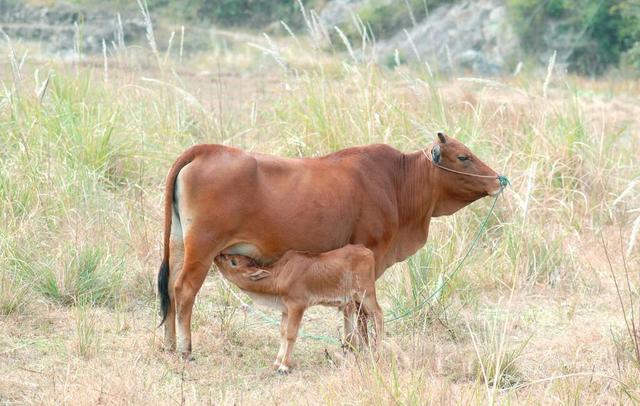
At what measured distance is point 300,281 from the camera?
21.1ft

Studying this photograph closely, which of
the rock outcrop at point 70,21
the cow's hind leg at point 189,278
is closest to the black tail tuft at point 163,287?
the cow's hind leg at point 189,278

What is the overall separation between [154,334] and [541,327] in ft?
9.68

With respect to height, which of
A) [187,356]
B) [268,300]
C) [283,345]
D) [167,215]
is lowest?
[187,356]

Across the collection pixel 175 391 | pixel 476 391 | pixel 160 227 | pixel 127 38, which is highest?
pixel 476 391

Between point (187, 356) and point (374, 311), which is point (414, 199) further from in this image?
point (187, 356)

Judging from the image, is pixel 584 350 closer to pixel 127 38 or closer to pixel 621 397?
pixel 621 397

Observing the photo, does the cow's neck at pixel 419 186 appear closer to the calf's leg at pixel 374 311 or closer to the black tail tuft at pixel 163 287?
the calf's leg at pixel 374 311

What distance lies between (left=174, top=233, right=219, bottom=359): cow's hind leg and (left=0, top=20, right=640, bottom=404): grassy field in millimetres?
200

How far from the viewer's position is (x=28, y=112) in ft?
32.2

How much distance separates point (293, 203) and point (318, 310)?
187 cm

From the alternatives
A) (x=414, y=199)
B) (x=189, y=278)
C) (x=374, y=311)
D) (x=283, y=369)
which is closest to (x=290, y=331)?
(x=283, y=369)

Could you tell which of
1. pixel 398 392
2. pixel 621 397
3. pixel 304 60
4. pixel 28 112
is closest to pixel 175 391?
pixel 398 392

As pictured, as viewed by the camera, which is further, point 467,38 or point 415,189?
point 467,38

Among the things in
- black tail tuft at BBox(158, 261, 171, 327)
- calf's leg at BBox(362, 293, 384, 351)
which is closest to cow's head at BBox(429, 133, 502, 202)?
calf's leg at BBox(362, 293, 384, 351)
